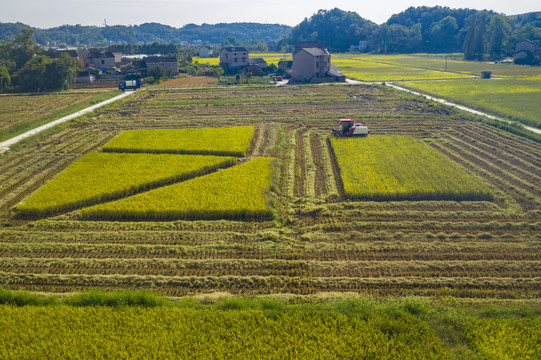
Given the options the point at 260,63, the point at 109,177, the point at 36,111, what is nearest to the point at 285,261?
the point at 109,177

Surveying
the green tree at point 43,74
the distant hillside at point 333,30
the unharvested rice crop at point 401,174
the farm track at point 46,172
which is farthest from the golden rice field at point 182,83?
the distant hillside at point 333,30

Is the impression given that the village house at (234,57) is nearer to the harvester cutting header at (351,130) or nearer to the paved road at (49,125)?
the paved road at (49,125)

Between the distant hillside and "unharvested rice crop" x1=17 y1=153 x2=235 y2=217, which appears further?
the distant hillside

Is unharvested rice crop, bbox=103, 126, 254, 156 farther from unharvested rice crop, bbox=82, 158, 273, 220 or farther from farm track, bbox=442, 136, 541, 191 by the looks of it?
farm track, bbox=442, 136, 541, 191

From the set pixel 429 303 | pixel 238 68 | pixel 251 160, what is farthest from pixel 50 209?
pixel 238 68

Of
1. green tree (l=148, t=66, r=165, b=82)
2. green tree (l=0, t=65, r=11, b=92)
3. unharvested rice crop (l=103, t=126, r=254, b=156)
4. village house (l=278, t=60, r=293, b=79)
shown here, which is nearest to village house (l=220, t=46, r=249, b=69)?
village house (l=278, t=60, r=293, b=79)

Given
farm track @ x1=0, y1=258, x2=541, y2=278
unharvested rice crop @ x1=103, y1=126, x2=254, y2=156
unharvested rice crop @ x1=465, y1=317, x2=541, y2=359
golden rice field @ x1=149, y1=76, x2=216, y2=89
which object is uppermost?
golden rice field @ x1=149, y1=76, x2=216, y2=89
